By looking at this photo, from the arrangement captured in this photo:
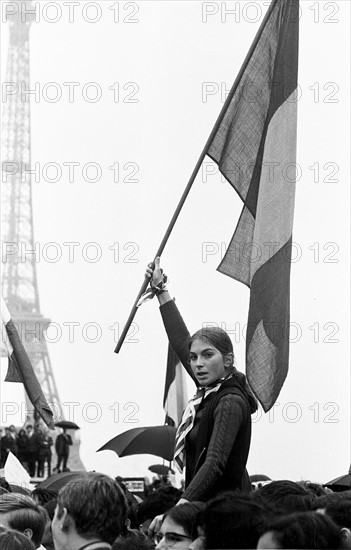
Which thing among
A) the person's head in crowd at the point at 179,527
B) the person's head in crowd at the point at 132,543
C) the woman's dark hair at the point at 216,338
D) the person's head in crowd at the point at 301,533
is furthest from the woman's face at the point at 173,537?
the person's head in crowd at the point at 301,533

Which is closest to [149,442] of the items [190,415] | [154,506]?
[154,506]

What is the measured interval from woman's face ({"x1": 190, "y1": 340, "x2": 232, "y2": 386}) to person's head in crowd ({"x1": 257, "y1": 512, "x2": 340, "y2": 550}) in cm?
226

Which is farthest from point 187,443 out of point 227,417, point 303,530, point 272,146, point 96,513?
point 272,146

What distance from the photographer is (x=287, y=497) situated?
7484 mm

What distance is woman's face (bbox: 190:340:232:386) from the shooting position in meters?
7.89

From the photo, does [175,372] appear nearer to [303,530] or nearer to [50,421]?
[50,421]

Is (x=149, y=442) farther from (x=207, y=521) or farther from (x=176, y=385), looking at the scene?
(x=207, y=521)

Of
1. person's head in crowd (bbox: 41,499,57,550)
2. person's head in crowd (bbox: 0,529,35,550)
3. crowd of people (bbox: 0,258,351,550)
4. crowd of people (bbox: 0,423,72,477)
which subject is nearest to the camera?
crowd of people (bbox: 0,258,351,550)

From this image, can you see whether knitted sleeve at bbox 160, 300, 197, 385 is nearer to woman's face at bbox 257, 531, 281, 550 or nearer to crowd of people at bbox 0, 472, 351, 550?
crowd of people at bbox 0, 472, 351, 550

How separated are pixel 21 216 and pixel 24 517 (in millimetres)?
51114

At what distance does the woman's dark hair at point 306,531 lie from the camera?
5.46 m

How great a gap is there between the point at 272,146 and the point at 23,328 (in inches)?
1904

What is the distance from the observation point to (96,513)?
6.11m

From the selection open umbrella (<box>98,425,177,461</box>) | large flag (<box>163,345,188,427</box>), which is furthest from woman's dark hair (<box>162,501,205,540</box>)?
open umbrella (<box>98,425,177,461</box>)
